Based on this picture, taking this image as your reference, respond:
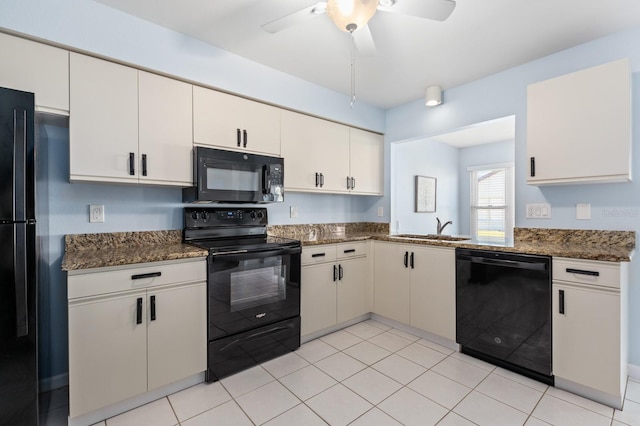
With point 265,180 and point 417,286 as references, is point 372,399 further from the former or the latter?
point 265,180

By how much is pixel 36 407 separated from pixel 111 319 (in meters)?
0.46

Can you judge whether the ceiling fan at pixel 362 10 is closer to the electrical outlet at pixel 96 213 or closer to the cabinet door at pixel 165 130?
the cabinet door at pixel 165 130

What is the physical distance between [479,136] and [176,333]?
4897 mm

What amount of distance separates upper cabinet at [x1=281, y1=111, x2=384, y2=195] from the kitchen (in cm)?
20

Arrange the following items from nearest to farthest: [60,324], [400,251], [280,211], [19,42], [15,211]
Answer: [15,211], [19,42], [60,324], [400,251], [280,211]

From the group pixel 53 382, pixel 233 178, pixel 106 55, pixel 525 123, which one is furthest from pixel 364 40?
pixel 53 382

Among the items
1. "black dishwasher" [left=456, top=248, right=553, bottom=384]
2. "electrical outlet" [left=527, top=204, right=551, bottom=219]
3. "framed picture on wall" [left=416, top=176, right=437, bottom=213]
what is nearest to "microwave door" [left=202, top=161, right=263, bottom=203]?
"black dishwasher" [left=456, top=248, right=553, bottom=384]

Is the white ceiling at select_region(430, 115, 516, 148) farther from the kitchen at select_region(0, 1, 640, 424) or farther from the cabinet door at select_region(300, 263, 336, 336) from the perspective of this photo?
the cabinet door at select_region(300, 263, 336, 336)

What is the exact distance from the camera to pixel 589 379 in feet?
6.15

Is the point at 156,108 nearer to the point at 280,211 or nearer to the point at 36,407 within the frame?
the point at 280,211

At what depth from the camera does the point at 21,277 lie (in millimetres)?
1400

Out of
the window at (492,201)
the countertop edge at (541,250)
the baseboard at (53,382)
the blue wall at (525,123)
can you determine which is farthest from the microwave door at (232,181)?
the window at (492,201)

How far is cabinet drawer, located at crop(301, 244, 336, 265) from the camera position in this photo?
2.70 m

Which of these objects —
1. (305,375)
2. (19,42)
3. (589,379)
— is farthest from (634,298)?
(19,42)
